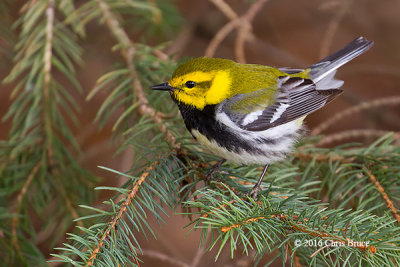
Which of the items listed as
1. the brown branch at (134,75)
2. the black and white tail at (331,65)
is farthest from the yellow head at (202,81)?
the black and white tail at (331,65)

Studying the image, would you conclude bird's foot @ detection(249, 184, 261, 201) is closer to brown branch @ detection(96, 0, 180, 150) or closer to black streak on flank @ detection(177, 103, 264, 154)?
black streak on flank @ detection(177, 103, 264, 154)

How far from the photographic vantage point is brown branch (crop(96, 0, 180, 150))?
5.04 feet

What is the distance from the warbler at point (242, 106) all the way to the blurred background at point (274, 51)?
73 cm

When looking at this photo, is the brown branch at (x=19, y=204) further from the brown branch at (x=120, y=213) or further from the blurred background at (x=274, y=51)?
the blurred background at (x=274, y=51)

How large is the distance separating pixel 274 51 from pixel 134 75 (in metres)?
1.20

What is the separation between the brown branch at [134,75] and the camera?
1536mm

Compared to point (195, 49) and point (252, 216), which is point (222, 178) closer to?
point (252, 216)

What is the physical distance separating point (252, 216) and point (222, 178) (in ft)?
1.11

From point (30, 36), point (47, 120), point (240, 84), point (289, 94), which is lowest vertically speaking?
point (289, 94)

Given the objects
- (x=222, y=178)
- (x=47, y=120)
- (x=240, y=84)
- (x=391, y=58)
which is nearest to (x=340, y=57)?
(x=240, y=84)

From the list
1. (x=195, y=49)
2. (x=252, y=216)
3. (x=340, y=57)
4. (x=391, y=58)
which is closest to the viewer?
(x=252, y=216)

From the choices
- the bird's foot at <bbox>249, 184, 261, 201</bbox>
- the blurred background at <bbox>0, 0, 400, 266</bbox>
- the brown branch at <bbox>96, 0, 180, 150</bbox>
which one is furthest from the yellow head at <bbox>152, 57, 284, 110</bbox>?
the blurred background at <bbox>0, 0, 400, 266</bbox>

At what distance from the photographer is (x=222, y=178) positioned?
4.68 ft

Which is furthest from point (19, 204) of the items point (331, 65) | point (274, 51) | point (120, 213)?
point (274, 51)
